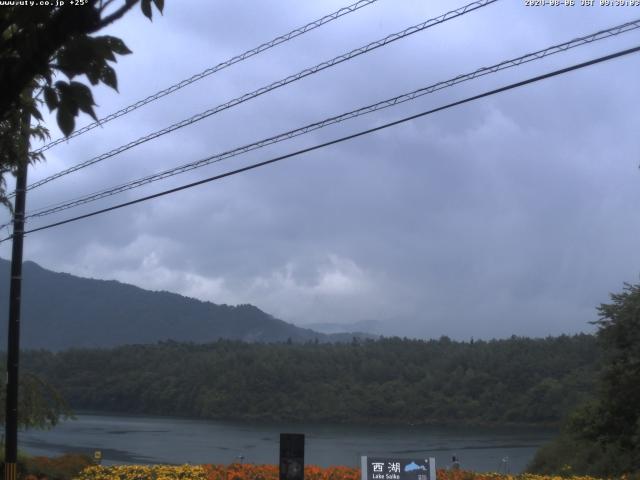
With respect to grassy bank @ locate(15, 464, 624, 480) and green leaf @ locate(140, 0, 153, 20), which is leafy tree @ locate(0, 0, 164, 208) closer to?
green leaf @ locate(140, 0, 153, 20)

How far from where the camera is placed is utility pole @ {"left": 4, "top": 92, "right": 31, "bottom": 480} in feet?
45.0

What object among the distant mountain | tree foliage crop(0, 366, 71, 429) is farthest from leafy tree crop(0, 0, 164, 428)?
the distant mountain

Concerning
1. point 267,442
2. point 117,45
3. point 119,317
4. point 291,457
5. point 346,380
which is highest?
point 119,317

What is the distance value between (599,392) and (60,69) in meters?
20.0

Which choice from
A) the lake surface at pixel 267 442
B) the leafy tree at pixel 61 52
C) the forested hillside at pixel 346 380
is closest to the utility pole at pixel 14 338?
the lake surface at pixel 267 442

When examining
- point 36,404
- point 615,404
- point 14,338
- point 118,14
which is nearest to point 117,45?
point 118,14

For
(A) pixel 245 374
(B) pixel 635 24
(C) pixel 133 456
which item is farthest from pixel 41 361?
(B) pixel 635 24

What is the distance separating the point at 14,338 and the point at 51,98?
11.6 m

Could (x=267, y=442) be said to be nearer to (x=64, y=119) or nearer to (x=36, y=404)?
(x=36, y=404)

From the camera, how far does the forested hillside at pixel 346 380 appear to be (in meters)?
32.5

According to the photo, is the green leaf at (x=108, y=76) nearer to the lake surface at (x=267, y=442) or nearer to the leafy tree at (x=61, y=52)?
the leafy tree at (x=61, y=52)

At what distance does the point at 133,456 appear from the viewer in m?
23.8

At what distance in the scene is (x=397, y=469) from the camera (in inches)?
439

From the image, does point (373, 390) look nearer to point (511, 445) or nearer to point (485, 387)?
point (485, 387)
